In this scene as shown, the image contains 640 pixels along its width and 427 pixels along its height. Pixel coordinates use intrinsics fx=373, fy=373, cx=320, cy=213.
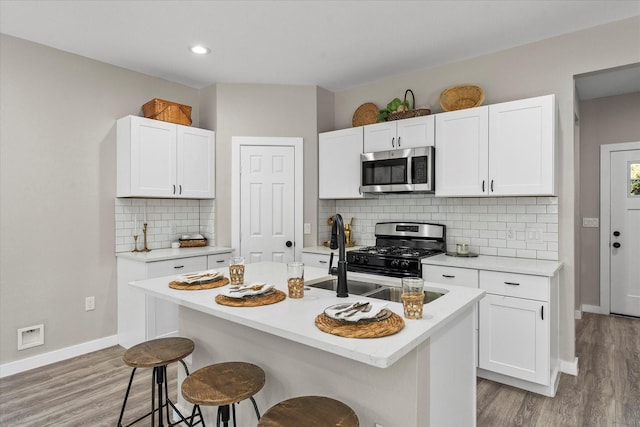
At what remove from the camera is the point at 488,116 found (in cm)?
315

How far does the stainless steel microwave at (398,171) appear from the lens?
3.48 m

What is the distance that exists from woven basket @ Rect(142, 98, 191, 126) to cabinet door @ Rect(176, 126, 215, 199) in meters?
0.10

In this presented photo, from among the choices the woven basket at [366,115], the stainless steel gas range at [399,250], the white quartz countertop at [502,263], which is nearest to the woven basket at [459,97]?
the woven basket at [366,115]

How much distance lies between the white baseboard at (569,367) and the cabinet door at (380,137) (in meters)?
2.40

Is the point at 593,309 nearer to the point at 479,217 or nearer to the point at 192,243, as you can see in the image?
the point at 479,217

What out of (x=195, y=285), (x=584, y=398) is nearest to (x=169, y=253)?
(x=195, y=285)

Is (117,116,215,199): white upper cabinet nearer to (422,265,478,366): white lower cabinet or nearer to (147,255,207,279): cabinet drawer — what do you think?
(147,255,207,279): cabinet drawer

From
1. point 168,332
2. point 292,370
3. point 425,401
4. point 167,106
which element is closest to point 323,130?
point 167,106

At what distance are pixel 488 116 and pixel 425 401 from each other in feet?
8.20

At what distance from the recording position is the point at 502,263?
2.98m

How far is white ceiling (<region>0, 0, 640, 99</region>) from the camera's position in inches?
107

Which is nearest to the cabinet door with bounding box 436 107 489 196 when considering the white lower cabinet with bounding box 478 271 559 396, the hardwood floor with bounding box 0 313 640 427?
the white lower cabinet with bounding box 478 271 559 396

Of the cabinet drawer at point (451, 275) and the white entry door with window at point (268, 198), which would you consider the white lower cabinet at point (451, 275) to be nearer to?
the cabinet drawer at point (451, 275)

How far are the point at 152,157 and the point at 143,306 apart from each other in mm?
1449
